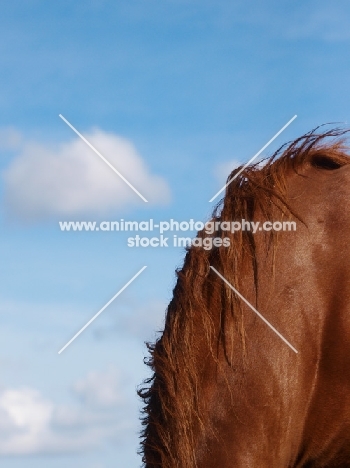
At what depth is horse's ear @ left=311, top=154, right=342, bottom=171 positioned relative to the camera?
257cm

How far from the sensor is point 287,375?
2.30 m

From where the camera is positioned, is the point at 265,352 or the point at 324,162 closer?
the point at 265,352

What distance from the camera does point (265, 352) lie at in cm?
232

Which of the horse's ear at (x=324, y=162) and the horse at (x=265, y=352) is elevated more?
the horse's ear at (x=324, y=162)

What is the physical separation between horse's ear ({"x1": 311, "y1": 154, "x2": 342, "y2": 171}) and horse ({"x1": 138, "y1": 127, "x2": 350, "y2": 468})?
98mm

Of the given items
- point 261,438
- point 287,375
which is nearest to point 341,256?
point 287,375

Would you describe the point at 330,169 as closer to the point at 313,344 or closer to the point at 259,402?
the point at 313,344

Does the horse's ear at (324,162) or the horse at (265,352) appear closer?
the horse at (265,352)

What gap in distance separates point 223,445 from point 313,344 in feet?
1.66

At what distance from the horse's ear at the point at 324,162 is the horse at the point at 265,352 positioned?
0.32ft

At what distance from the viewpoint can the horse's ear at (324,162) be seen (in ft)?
→ 8.44

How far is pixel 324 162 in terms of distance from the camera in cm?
259

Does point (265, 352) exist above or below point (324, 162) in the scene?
below

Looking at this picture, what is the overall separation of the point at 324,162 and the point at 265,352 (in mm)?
840
